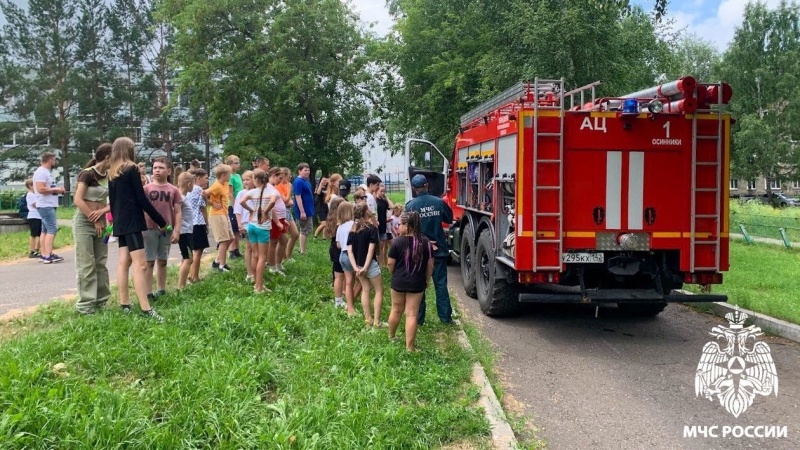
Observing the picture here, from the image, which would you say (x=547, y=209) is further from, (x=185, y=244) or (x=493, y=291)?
(x=185, y=244)

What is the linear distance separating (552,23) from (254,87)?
34.7 ft

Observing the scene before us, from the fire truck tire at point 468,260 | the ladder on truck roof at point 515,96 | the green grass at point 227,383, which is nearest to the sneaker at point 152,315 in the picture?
the green grass at point 227,383

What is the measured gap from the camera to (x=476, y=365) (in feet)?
19.8

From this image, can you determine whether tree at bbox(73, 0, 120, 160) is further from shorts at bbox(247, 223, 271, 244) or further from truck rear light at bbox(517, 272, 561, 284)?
truck rear light at bbox(517, 272, 561, 284)

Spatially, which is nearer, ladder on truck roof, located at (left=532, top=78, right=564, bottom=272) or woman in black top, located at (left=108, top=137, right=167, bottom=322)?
woman in black top, located at (left=108, top=137, right=167, bottom=322)

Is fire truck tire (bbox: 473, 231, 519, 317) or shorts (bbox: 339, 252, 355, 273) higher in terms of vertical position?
shorts (bbox: 339, 252, 355, 273)

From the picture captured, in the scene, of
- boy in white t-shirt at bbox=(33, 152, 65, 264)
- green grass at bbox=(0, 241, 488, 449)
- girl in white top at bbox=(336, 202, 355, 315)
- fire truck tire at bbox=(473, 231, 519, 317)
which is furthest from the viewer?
boy in white t-shirt at bbox=(33, 152, 65, 264)

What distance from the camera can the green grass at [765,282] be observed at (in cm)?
862

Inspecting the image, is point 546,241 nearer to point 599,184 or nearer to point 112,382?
point 599,184

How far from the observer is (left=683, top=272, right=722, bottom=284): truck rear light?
7379 mm

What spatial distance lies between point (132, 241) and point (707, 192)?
250 inches

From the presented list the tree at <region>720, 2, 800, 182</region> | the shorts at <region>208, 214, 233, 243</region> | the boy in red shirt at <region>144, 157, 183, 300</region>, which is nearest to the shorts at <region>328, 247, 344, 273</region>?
the boy in red shirt at <region>144, 157, 183, 300</region>

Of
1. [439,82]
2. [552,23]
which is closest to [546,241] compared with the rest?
[552,23]

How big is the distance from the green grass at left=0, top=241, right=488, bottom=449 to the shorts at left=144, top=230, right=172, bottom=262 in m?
0.66
